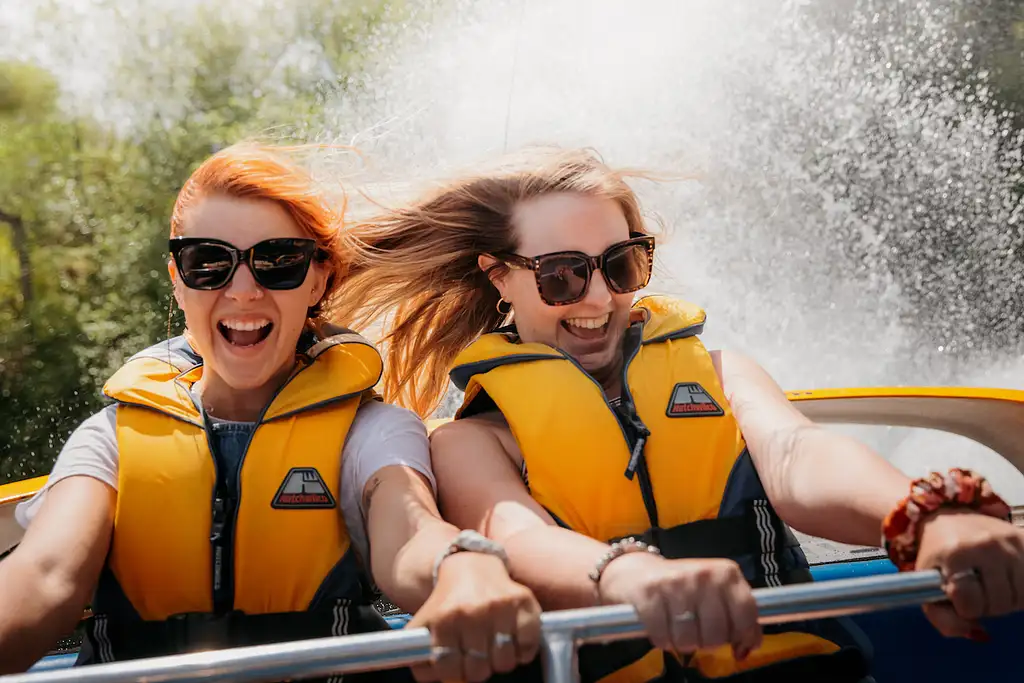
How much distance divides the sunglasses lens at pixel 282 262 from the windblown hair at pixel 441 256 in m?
0.25

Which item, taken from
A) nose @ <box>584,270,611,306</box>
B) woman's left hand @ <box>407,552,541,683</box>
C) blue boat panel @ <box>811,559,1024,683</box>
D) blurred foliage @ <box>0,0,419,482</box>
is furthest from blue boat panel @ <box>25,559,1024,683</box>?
blurred foliage @ <box>0,0,419,482</box>

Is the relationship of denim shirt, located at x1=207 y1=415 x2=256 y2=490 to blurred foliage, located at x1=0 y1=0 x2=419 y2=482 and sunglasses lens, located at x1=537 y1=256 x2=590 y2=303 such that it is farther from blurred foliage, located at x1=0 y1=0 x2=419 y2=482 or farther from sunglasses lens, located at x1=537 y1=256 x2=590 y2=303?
blurred foliage, located at x1=0 y1=0 x2=419 y2=482

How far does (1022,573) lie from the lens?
121 centimetres

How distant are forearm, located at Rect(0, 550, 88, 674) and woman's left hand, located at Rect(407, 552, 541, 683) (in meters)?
0.66

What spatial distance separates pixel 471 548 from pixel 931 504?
0.60m

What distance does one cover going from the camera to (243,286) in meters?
1.77

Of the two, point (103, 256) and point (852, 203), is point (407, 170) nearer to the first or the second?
point (852, 203)

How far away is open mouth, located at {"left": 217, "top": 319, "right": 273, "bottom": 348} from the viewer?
1.82m

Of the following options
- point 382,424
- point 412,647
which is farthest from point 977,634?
point 382,424

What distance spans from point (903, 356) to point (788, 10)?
144 inches

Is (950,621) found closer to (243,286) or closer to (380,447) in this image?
(380,447)

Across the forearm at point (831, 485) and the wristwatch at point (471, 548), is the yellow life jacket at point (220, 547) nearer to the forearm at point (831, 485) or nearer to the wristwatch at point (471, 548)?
the wristwatch at point (471, 548)

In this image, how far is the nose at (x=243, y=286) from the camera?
176 cm

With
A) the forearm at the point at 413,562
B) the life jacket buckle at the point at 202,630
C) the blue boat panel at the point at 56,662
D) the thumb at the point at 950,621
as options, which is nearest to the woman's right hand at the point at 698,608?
the thumb at the point at 950,621
